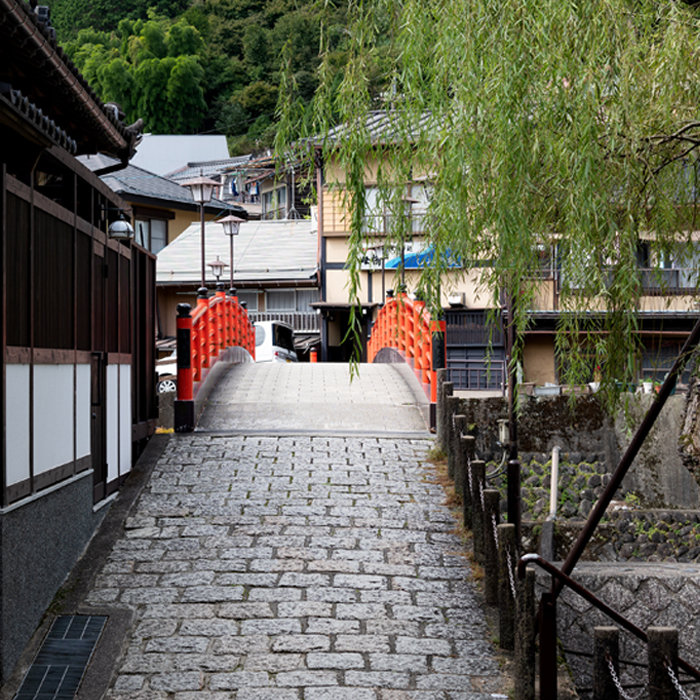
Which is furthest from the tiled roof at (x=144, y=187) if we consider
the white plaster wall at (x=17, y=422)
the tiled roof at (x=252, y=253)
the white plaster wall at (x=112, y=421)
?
the white plaster wall at (x=17, y=422)

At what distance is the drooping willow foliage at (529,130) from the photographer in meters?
4.46

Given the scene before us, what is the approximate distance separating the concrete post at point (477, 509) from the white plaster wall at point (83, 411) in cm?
347

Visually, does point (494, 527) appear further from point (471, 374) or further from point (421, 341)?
point (471, 374)

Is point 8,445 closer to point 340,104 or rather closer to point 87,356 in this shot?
point 87,356

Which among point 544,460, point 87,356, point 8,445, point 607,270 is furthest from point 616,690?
point 544,460

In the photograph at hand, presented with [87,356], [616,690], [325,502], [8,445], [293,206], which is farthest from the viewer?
[293,206]

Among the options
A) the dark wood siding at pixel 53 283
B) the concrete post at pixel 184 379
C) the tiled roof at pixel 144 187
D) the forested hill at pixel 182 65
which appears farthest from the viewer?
the forested hill at pixel 182 65

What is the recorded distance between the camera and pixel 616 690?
4.08m

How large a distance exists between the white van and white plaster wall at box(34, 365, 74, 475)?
17684 mm

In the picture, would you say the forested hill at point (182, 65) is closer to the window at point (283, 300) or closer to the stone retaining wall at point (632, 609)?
the window at point (283, 300)

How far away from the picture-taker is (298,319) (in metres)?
32.4

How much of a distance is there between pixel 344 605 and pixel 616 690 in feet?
8.22

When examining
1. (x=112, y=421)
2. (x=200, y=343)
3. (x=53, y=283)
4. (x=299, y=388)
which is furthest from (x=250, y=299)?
(x=53, y=283)

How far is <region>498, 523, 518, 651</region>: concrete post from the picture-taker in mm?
5379
